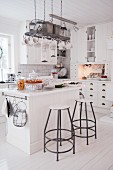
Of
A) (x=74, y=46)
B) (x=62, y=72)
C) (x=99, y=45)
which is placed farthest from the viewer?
(x=62, y=72)

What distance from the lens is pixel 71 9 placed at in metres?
4.25

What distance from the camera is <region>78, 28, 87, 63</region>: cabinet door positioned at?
592cm

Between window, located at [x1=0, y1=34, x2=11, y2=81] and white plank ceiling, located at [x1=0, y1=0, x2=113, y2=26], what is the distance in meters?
0.73

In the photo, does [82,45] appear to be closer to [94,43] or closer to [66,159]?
[94,43]

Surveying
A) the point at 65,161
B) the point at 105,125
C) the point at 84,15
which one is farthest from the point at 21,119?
the point at 84,15

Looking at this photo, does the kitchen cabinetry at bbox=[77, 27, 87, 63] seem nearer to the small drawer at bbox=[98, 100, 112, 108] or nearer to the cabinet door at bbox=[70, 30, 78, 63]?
the cabinet door at bbox=[70, 30, 78, 63]

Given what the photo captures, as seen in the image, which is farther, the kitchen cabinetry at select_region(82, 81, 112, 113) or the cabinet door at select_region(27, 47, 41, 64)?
the cabinet door at select_region(27, 47, 41, 64)

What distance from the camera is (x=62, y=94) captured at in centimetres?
342

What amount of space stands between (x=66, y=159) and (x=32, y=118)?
798mm

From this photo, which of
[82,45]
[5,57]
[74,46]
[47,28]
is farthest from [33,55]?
[47,28]

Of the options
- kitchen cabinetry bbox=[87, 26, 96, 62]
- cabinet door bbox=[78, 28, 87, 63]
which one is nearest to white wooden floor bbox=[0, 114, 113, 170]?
kitchen cabinetry bbox=[87, 26, 96, 62]

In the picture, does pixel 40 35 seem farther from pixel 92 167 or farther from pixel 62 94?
pixel 92 167

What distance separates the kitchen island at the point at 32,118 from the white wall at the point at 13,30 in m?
2.39

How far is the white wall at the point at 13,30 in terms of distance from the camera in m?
5.01
